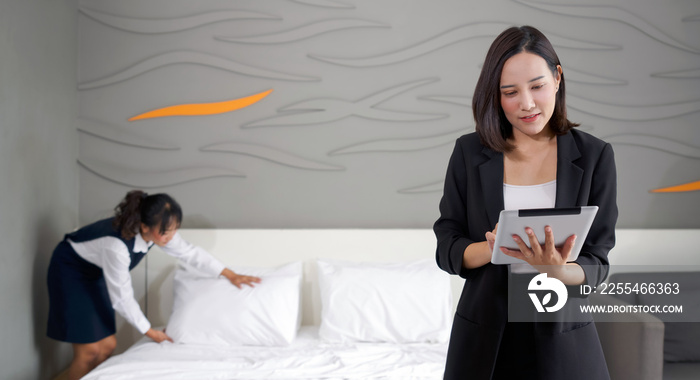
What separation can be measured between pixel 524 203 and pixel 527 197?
1cm

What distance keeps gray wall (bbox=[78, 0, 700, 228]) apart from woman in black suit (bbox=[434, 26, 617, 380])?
85.6 inches

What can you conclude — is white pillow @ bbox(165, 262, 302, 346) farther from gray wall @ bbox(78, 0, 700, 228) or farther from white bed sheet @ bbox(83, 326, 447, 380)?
gray wall @ bbox(78, 0, 700, 228)

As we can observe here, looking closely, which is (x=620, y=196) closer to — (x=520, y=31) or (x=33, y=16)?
(x=520, y=31)

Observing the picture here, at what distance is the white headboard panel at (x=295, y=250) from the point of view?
10.5ft

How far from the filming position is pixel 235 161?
129 inches

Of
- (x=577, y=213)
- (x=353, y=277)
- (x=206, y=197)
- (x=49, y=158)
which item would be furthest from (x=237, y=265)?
(x=577, y=213)

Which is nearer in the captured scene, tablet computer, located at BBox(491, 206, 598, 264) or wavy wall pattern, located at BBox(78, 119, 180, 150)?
tablet computer, located at BBox(491, 206, 598, 264)

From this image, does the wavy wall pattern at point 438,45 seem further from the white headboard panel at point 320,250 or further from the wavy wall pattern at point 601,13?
the white headboard panel at point 320,250

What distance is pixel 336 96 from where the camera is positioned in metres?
3.29

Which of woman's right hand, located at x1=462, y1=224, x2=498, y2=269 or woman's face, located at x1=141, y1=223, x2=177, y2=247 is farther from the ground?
woman's right hand, located at x1=462, y1=224, x2=498, y2=269

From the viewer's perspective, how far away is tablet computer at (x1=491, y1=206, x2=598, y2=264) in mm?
944

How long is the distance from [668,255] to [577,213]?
2.70 meters

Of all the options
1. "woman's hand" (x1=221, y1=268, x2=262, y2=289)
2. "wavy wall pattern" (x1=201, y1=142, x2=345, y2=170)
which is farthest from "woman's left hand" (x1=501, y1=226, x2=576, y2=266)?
"wavy wall pattern" (x1=201, y1=142, x2=345, y2=170)

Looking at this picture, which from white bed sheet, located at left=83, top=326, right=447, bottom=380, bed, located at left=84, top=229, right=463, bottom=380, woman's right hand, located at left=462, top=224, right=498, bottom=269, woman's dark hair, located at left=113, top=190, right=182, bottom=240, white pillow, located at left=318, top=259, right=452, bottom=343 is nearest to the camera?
woman's right hand, located at left=462, top=224, right=498, bottom=269
